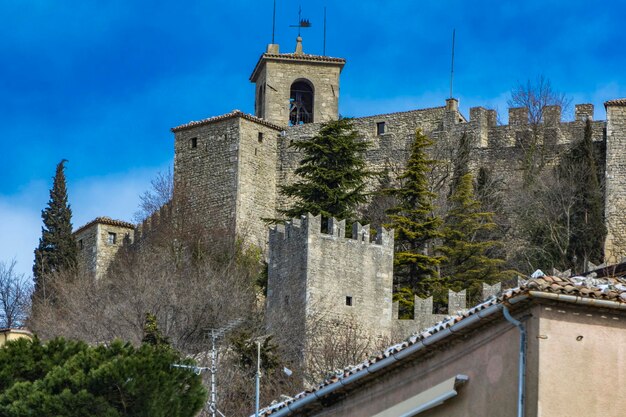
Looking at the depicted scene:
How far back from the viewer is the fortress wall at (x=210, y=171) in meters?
58.6

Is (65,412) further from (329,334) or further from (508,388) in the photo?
(329,334)

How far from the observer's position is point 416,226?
52.6 m

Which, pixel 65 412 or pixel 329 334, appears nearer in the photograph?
pixel 65 412

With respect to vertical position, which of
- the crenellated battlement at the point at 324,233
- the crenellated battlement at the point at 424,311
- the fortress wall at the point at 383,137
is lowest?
the crenellated battlement at the point at 424,311

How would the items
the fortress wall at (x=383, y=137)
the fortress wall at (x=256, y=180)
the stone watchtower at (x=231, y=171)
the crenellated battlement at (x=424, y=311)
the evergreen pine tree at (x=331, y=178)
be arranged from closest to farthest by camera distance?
1. the crenellated battlement at (x=424, y=311)
2. the evergreen pine tree at (x=331, y=178)
3. the fortress wall at (x=256, y=180)
4. the stone watchtower at (x=231, y=171)
5. the fortress wall at (x=383, y=137)

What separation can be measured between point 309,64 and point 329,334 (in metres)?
22.8

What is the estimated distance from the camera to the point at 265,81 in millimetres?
66375

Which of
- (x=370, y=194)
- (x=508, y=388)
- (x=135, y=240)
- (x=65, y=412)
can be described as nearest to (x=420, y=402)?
(x=508, y=388)

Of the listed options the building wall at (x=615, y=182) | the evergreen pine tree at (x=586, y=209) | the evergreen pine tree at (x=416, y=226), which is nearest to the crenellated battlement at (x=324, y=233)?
the evergreen pine tree at (x=416, y=226)

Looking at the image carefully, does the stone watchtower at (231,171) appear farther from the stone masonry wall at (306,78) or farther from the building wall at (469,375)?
the building wall at (469,375)

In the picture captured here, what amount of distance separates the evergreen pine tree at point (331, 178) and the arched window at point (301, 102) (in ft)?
38.7

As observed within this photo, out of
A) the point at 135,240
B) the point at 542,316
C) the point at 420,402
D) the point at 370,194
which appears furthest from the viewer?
the point at 135,240

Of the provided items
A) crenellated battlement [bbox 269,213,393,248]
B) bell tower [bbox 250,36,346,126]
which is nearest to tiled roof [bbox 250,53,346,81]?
bell tower [bbox 250,36,346,126]

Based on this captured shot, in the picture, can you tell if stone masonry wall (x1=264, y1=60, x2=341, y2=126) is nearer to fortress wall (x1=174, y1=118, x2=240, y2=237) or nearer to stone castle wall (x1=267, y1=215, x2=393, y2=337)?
fortress wall (x1=174, y1=118, x2=240, y2=237)
